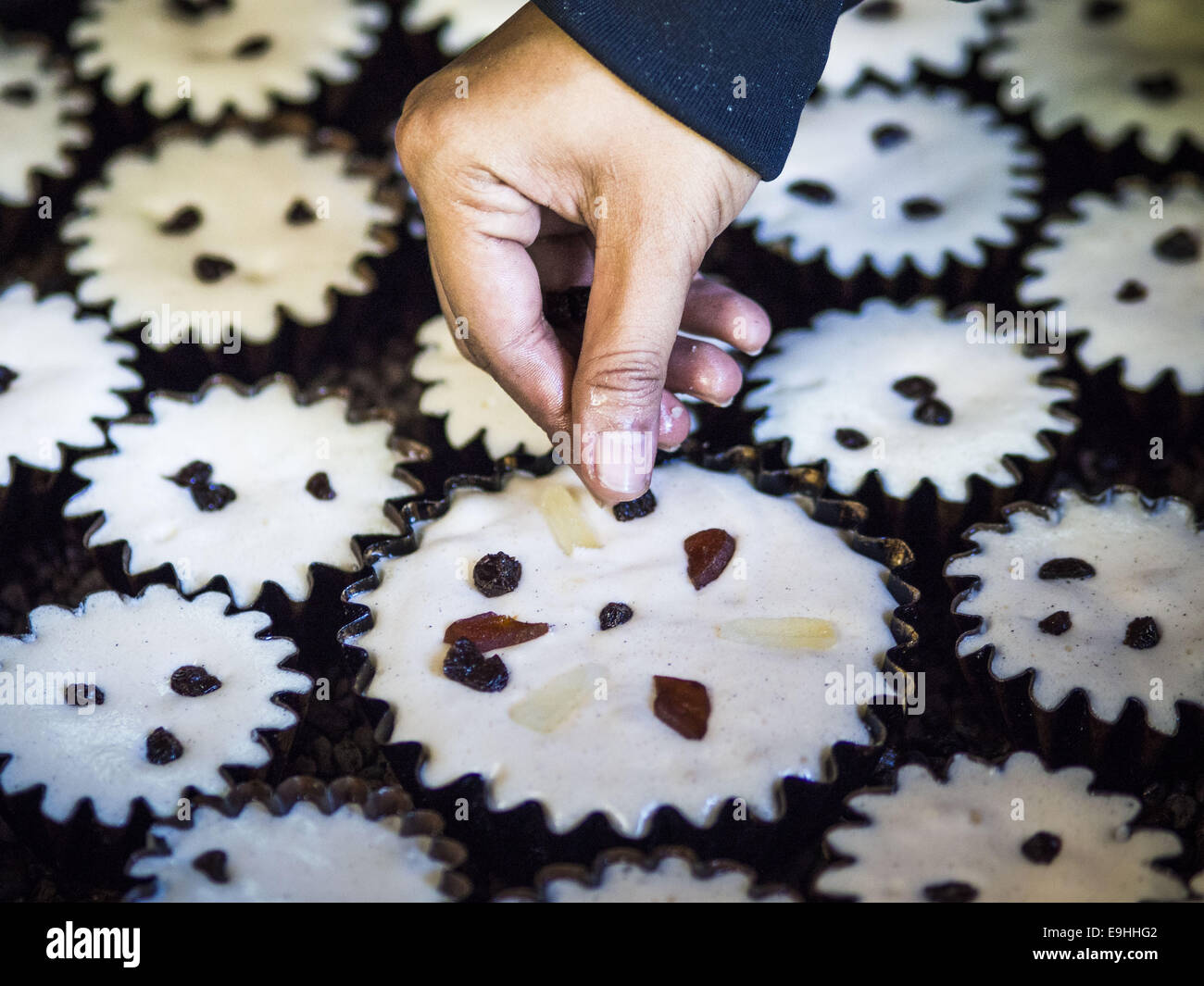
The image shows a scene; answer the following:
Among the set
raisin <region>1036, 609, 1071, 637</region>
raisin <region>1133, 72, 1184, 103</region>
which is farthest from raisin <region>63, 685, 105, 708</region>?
raisin <region>1133, 72, 1184, 103</region>

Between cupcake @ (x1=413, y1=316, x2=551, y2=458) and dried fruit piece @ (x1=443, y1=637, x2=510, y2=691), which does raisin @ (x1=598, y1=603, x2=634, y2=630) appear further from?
cupcake @ (x1=413, y1=316, x2=551, y2=458)

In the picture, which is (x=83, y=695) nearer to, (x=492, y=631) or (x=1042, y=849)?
(x=492, y=631)

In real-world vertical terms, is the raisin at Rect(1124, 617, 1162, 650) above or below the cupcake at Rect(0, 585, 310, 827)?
above

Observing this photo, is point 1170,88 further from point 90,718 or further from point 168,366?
point 90,718

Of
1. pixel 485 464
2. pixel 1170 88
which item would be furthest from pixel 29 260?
pixel 1170 88

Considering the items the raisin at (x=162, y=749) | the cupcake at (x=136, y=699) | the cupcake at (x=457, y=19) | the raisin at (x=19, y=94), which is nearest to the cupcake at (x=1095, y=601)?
the cupcake at (x=136, y=699)

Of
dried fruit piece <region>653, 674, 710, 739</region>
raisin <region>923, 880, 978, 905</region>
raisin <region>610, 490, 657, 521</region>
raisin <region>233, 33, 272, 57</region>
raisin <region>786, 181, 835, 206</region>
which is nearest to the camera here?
raisin <region>923, 880, 978, 905</region>

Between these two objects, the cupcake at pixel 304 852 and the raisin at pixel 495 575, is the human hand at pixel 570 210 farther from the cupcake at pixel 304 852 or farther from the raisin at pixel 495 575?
the cupcake at pixel 304 852
